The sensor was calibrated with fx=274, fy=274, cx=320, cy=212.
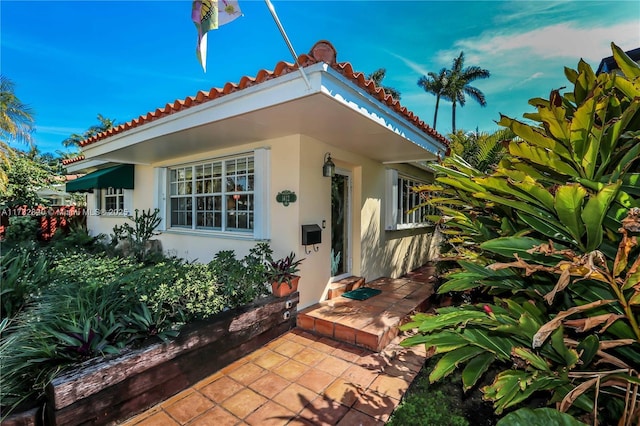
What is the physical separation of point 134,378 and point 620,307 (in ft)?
13.5

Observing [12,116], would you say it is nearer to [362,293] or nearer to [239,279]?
[239,279]

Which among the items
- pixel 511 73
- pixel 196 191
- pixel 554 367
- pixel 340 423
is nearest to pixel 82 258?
pixel 196 191

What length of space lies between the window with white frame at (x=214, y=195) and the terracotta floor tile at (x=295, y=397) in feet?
11.3

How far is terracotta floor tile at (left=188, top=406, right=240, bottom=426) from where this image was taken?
9.38 ft

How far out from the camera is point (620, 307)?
1556 mm

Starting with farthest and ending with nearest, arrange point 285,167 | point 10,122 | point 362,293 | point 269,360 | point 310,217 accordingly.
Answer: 1. point 10,122
2. point 362,293
3. point 310,217
4. point 285,167
5. point 269,360

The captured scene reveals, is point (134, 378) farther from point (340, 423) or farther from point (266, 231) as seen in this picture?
point (266, 231)

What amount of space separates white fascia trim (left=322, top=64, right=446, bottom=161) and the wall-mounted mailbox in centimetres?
232

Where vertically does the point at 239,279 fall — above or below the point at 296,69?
below

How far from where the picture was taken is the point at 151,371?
307 cm

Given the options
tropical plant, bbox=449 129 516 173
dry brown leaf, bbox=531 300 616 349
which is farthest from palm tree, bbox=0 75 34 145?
dry brown leaf, bbox=531 300 616 349

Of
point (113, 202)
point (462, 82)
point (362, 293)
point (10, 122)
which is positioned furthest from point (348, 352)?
point (462, 82)

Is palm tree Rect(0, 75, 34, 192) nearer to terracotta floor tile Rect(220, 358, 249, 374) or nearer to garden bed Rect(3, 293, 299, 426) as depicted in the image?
garden bed Rect(3, 293, 299, 426)

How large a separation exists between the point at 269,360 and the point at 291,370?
445mm
